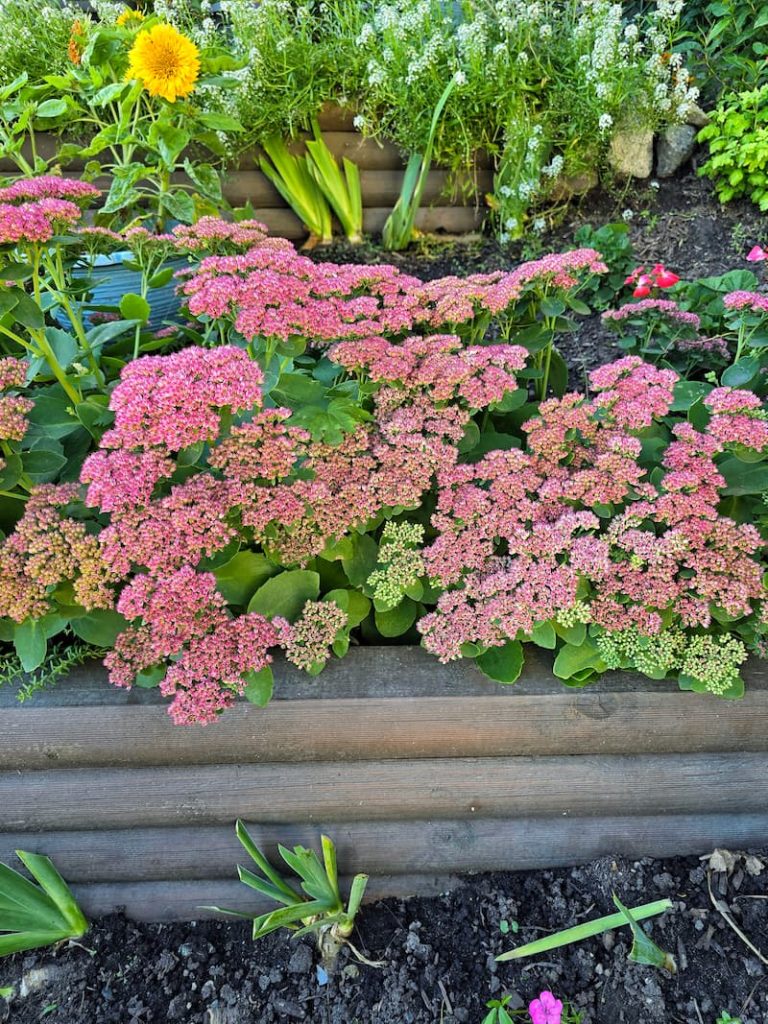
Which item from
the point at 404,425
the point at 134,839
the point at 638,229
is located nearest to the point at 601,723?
the point at 404,425

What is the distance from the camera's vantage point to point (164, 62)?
5.27ft

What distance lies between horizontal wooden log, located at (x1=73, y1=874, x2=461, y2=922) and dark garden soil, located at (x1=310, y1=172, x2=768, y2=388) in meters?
2.39

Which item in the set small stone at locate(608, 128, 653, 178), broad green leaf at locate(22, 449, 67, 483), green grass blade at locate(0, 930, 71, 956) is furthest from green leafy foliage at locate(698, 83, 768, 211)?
green grass blade at locate(0, 930, 71, 956)

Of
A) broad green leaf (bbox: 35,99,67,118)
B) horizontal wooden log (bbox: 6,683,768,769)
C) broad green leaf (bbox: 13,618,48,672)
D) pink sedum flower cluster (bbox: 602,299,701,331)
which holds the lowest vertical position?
horizontal wooden log (bbox: 6,683,768,769)

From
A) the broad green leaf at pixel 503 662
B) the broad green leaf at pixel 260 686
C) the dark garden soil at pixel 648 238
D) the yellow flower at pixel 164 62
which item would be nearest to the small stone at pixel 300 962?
the broad green leaf at pixel 260 686

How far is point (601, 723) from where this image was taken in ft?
3.65

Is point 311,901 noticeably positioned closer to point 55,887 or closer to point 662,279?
point 55,887

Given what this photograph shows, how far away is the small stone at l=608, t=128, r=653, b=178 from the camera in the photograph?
9.73 feet

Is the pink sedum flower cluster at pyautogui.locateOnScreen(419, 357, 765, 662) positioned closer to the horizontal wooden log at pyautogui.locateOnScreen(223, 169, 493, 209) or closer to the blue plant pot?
the blue plant pot

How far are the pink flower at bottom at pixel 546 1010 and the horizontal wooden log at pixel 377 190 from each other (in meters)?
2.95

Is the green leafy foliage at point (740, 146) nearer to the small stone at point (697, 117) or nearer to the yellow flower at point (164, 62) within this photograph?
the small stone at point (697, 117)

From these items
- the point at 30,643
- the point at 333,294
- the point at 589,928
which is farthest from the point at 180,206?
the point at 589,928

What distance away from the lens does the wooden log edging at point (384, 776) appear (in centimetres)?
109

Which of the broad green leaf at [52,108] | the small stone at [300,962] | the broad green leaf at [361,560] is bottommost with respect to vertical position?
the small stone at [300,962]
